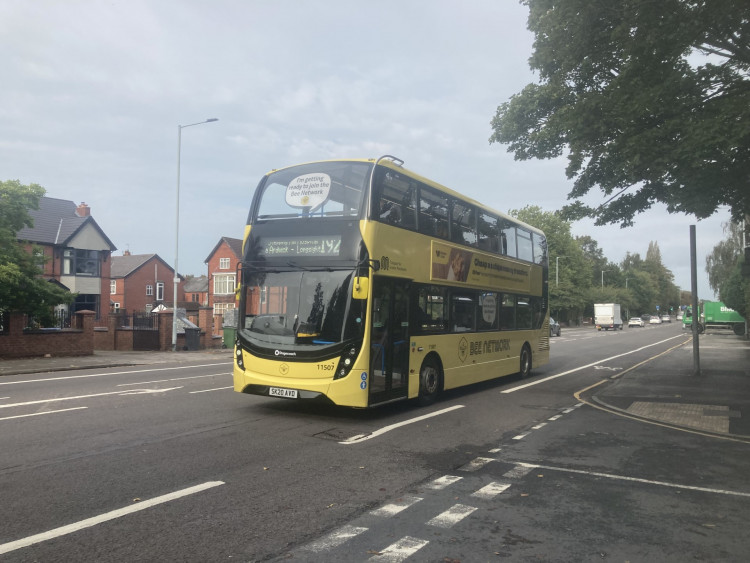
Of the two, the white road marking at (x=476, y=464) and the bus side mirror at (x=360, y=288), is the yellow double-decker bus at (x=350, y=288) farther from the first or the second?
the white road marking at (x=476, y=464)

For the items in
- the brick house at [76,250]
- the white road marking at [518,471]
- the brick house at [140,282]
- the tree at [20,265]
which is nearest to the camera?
the white road marking at [518,471]

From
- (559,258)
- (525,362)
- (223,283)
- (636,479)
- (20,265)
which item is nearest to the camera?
(636,479)

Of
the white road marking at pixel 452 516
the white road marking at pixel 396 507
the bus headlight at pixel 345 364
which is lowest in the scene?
the white road marking at pixel 452 516

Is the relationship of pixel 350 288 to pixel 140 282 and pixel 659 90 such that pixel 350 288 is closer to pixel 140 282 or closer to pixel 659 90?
pixel 659 90

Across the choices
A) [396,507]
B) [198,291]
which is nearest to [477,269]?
[396,507]

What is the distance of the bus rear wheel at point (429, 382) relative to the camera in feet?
33.9

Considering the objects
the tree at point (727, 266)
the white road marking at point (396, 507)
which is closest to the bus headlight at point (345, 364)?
the white road marking at point (396, 507)

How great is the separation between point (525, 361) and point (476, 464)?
381 inches

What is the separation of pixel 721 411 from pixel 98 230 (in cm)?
4234

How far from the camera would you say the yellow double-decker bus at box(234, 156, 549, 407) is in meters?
8.65

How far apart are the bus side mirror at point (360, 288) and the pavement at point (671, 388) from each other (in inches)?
212

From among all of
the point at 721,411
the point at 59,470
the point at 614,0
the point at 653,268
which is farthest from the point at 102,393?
the point at 653,268

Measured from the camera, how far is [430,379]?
10.6 m

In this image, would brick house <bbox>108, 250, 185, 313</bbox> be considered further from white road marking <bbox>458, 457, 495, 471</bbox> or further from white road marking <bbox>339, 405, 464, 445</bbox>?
white road marking <bbox>458, 457, 495, 471</bbox>
